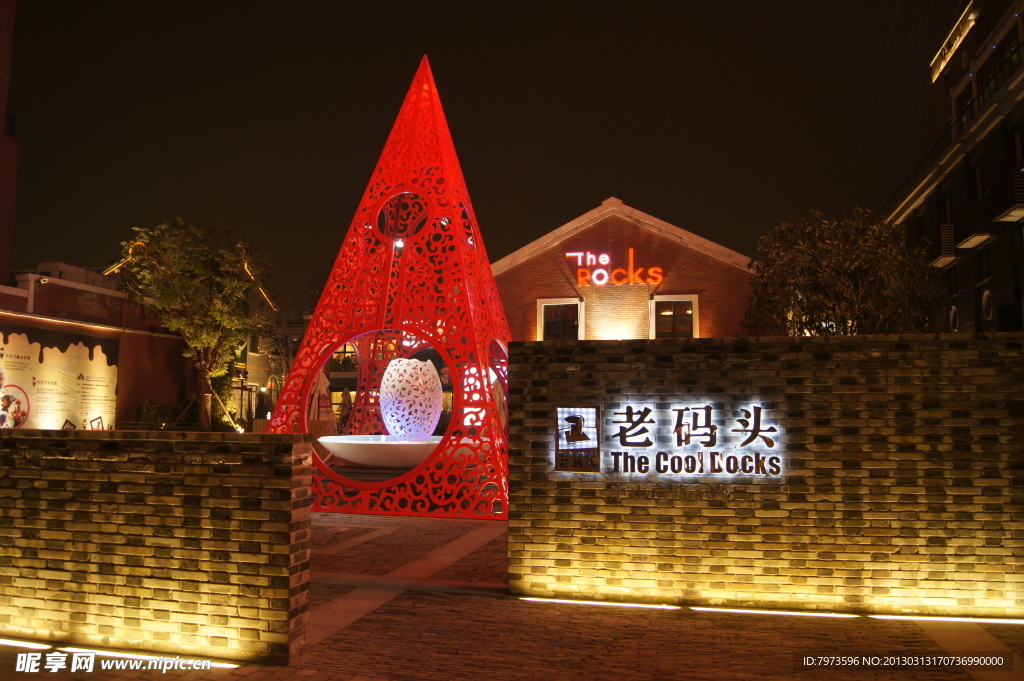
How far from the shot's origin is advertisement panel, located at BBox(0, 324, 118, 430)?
755 inches

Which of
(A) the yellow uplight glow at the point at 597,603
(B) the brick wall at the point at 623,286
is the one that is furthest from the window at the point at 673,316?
(A) the yellow uplight glow at the point at 597,603

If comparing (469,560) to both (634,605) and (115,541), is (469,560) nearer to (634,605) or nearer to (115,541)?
(634,605)

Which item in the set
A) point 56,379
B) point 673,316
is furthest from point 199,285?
point 673,316

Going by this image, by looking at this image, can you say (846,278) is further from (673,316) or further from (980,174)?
(980,174)

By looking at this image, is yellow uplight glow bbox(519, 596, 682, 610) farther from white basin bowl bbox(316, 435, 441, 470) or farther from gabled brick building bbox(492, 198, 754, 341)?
gabled brick building bbox(492, 198, 754, 341)

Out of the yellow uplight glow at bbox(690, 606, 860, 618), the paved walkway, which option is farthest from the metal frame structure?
the yellow uplight glow at bbox(690, 606, 860, 618)

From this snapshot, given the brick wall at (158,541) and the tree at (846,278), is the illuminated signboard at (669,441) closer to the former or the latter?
the brick wall at (158,541)

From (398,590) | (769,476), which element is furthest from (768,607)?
(398,590)

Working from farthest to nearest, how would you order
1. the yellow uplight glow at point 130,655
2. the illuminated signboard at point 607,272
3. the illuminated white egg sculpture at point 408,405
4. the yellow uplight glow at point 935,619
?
the illuminated signboard at point 607,272 < the illuminated white egg sculpture at point 408,405 < the yellow uplight glow at point 935,619 < the yellow uplight glow at point 130,655

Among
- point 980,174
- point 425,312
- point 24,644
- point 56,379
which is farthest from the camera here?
point 980,174

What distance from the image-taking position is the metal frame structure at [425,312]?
38.2 ft

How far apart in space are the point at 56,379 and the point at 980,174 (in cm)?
2899

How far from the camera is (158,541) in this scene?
17.2 ft

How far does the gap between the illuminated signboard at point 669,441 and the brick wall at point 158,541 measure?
2710 mm
